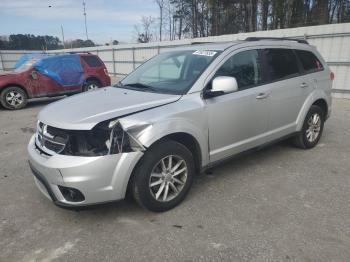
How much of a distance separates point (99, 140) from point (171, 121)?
737mm

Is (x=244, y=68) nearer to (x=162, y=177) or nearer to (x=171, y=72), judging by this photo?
(x=171, y=72)

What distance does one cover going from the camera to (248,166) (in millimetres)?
4422

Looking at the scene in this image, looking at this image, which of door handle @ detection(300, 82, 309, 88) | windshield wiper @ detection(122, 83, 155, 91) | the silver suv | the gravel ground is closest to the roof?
the silver suv

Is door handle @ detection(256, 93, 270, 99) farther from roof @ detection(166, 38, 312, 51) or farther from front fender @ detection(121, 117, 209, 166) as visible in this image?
front fender @ detection(121, 117, 209, 166)

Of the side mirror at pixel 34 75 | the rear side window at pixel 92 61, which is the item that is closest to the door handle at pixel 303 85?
the rear side window at pixel 92 61

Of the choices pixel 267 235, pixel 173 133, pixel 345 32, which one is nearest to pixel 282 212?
pixel 267 235

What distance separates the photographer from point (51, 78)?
10.3 meters

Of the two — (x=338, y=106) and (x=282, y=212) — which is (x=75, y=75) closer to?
(x=338, y=106)

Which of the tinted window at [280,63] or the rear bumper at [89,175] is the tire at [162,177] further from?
the tinted window at [280,63]

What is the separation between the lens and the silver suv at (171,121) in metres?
2.76

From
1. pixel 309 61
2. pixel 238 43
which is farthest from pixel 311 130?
pixel 238 43

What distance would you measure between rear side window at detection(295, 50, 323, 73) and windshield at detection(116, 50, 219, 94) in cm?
182

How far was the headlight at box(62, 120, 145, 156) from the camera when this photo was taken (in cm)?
274

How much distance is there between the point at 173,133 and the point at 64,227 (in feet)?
4.72
